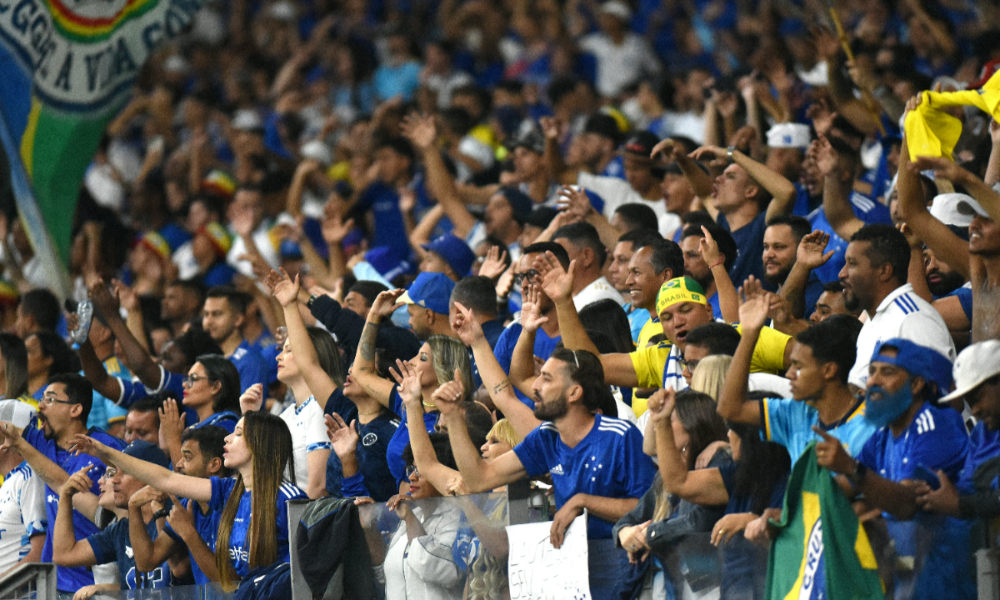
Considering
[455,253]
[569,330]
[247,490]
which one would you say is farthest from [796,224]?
[247,490]

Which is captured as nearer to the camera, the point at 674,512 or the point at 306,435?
the point at 674,512

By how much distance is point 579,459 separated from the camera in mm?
5473

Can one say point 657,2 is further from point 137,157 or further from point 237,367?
point 237,367

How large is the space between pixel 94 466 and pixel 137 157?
884 centimetres

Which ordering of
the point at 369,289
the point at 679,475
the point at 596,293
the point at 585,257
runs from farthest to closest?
1. the point at 369,289
2. the point at 585,257
3. the point at 596,293
4. the point at 679,475

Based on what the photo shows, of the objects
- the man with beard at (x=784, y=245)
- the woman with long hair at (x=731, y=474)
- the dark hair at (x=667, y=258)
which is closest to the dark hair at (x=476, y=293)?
the dark hair at (x=667, y=258)

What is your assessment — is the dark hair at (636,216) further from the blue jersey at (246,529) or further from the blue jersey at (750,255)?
the blue jersey at (246,529)

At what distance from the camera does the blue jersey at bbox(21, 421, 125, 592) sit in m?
7.61

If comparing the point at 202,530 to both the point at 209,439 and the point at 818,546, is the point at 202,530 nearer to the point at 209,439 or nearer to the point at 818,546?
the point at 209,439

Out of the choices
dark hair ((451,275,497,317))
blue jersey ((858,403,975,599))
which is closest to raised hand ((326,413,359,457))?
dark hair ((451,275,497,317))

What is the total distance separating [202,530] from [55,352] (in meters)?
2.88

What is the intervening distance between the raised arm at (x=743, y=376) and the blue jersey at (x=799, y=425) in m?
0.06

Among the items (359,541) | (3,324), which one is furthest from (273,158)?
(359,541)

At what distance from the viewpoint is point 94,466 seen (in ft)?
25.6
